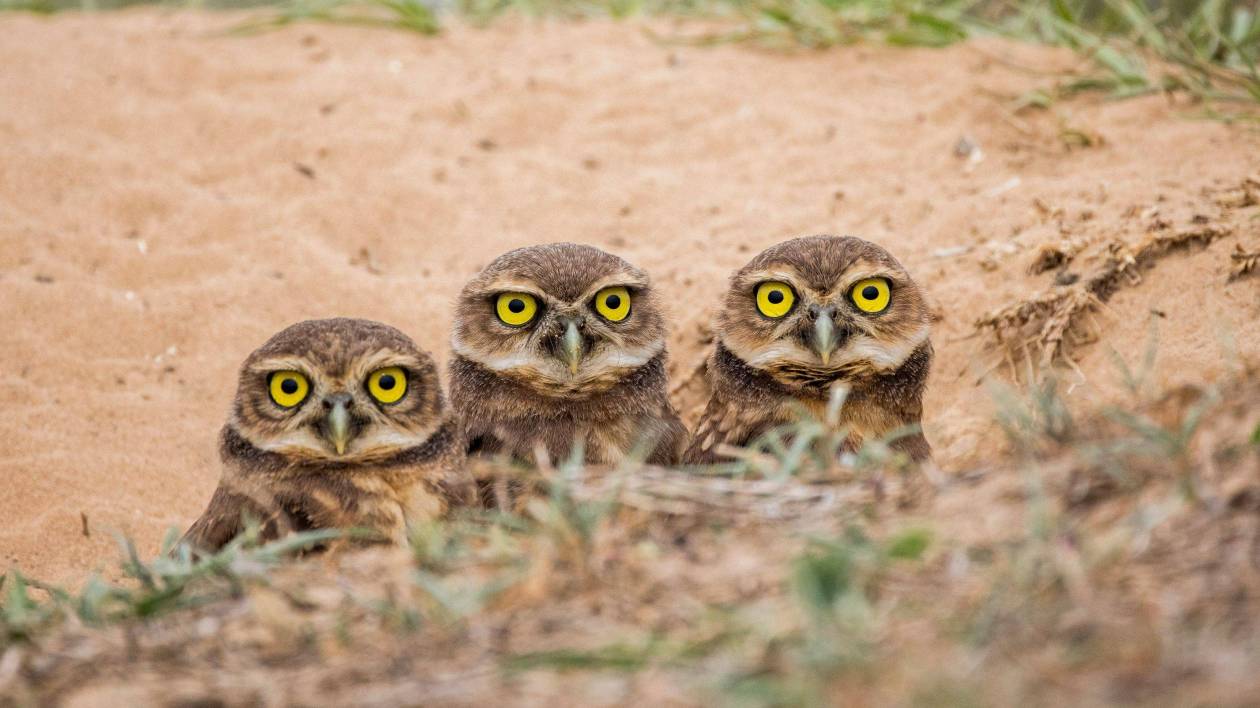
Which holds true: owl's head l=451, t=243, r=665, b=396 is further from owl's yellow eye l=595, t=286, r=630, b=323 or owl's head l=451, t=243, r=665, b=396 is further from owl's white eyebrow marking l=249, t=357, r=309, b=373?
owl's white eyebrow marking l=249, t=357, r=309, b=373

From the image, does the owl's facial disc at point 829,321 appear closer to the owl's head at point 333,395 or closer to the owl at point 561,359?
the owl at point 561,359

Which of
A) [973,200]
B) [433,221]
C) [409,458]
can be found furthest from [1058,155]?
[409,458]

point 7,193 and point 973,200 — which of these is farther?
point 7,193

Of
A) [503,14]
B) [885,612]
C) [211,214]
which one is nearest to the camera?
[885,612]

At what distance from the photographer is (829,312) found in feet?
14.5

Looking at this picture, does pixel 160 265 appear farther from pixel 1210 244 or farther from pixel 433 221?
pixel 1210 244

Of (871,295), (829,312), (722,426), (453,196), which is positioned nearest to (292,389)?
(722,426)

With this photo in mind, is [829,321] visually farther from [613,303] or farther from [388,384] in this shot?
[388,384]

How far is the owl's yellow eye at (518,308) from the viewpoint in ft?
15.0

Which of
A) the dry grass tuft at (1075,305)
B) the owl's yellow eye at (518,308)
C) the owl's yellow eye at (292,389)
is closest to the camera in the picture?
the owl's yellow eye at (292,389)

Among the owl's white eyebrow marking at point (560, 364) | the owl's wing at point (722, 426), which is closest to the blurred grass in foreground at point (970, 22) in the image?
the owl's wing at point (722, 426)

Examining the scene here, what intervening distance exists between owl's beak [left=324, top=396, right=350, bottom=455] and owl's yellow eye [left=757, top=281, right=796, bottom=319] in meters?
1.44

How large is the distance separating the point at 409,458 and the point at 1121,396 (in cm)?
253

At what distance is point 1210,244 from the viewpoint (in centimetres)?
517
